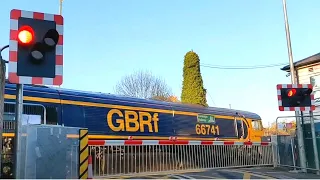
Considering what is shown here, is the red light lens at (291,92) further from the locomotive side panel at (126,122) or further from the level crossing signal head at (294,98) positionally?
the locomotive side panel at (126,122)

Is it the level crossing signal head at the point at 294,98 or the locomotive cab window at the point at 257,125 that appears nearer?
the level crossing signal head at the point at 294,98

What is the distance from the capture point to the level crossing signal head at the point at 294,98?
1291cm

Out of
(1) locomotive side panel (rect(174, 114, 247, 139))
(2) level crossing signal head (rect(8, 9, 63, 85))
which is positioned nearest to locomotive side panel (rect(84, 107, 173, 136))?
(1) locomotive side panel (rect(174, 114, 247, 139))

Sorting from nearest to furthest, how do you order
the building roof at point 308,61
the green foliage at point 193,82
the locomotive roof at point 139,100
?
the locomotive roof at point 139,100, the building roof at point 308,61, the green foliage at point 193,82

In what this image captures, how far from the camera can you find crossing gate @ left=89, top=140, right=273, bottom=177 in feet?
42.4

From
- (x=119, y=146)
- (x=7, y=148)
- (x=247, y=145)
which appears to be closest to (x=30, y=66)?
(x=7, y=148)

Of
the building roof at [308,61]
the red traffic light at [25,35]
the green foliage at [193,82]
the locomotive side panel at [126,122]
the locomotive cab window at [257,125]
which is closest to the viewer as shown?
the red traffic light at [25,35]

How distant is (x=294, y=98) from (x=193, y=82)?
21813 mm

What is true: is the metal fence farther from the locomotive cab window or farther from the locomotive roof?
the locomotive cab window

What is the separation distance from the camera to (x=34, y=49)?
4.74 m

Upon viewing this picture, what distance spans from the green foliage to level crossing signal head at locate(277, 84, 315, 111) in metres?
21.4

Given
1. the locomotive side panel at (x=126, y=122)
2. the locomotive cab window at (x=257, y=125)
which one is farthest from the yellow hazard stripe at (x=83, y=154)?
the locomotive cab window at (x=257, y=125)

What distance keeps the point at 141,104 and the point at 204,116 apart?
4414 millimetres

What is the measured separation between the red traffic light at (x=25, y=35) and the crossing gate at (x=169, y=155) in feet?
26.6
